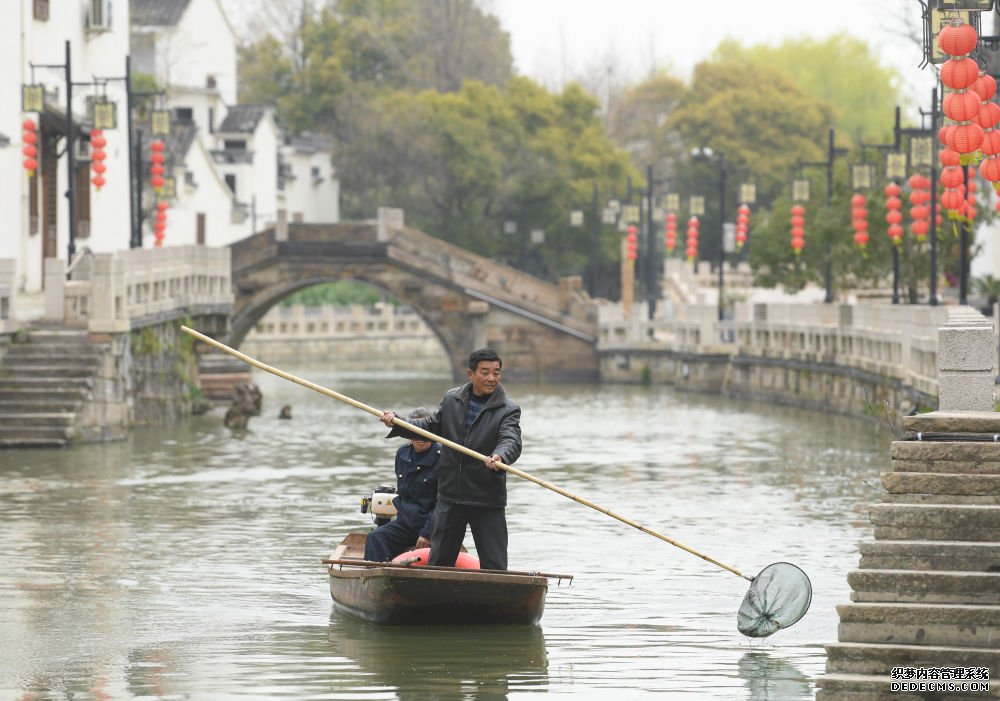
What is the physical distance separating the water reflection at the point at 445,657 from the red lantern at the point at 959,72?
22.8 feet

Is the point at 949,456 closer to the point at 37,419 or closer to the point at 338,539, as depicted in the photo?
the point at 338,539

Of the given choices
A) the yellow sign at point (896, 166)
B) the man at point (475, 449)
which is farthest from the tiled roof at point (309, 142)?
the man at point (475, 449)

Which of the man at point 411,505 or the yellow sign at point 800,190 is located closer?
the man at point 411,505

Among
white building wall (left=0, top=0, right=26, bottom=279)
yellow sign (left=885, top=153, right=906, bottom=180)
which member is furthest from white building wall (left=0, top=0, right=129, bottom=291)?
yellow sign (left=885, top=153, right=906, bottom=180)

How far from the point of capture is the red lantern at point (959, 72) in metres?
19.6

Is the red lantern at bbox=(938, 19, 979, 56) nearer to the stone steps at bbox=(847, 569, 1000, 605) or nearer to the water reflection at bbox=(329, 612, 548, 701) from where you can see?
the water reflection at bbox=(329, 612, 548, 701)

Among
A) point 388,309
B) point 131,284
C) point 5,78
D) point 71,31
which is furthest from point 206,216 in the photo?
point 131,284

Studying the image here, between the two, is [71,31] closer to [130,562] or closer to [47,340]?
[47,340]

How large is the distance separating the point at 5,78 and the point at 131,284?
6598 mm

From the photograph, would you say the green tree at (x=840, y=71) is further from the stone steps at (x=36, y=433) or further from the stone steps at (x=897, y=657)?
the stone steps at (x=897, y=657)

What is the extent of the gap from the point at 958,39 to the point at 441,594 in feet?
24.2

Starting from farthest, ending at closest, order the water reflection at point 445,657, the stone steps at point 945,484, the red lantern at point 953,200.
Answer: the red lantern at point 953,200 → the water reflection at point 445,657 → the stone steps at point 945,484

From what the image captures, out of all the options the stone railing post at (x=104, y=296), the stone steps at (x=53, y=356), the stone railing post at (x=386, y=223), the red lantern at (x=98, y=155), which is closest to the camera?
the stone steps at (x=53, y=356)

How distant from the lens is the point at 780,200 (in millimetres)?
59250
